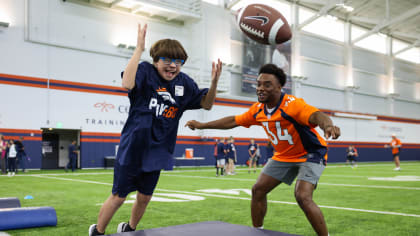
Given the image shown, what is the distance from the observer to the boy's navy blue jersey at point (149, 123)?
128 inches

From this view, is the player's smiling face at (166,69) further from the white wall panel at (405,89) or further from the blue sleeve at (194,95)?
the white wall panel at (405,89)

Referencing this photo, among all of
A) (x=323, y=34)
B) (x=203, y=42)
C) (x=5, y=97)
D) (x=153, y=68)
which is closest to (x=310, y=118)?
(x=153, y=68)

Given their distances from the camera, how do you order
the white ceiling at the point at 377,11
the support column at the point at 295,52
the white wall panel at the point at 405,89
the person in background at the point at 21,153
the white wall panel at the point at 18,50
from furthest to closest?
1. the white wall panel at the point at 405,89
2. the support column at the point at 295,52
3. the white ceiling at the point at 377,11
4. the white wall panel at the point at 18,50
5. the person in background at the point at 21,153

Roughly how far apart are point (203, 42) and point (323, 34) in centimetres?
1306

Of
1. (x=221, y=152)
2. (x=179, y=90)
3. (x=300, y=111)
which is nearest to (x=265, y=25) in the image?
(x=300, y=111)

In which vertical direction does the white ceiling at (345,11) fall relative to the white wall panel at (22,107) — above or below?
above

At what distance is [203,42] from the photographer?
81.7 feet

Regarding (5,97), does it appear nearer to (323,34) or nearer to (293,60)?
(293,60)

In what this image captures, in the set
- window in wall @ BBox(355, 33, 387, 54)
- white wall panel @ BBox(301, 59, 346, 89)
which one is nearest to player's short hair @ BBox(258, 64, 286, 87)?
white wall panel @ BBox(301, 59, 346, 89)

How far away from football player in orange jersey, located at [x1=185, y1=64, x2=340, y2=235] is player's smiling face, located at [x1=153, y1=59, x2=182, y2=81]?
1100mm

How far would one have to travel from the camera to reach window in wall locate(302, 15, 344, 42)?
31.8 m

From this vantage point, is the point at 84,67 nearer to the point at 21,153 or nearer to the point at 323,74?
the point at 21,153

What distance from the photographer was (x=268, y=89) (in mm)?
4129

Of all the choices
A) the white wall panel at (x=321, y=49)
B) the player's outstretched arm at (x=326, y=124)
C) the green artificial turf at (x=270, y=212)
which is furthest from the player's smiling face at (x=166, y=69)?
the white wall panel at (x=321, y=49)
